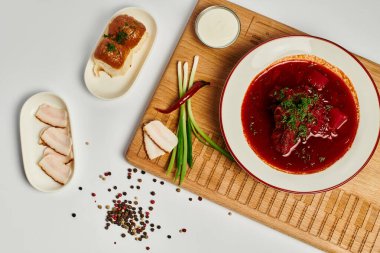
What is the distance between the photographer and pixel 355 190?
165 inches

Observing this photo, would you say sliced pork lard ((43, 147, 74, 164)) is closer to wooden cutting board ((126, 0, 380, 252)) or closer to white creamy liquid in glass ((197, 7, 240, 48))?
wooden cutting board ((126, 0, 380, 252))

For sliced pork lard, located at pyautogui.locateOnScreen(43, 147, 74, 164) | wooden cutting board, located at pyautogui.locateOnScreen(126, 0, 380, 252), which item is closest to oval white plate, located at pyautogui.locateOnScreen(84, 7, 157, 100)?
wooden cutting board, located at pyautogui.locateOnScreen(126, 0, 380, 252)

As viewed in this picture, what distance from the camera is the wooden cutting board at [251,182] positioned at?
4.18 m

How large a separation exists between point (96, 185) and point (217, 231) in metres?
1.15

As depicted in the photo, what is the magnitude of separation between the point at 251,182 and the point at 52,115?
6.02 ft

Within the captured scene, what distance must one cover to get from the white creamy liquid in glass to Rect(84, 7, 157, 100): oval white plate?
46cm

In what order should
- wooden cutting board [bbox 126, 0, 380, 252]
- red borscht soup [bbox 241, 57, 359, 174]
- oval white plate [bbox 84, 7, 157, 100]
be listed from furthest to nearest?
1. oval white plate [bbox 84, 7, 157, 100]
2. wooden cutting board [bbox 126, 0, 380, 252]
3. red borscht soup [bbox 241, 57, 359, 174]

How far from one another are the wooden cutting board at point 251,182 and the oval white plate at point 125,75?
0.91ft

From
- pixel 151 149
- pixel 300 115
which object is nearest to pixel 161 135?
pixel 151 149

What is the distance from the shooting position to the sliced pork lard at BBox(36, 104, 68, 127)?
14.5ft

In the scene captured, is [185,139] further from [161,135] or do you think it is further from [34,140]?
[34,140]

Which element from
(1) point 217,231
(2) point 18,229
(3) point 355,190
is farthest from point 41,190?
(3) point 355,190

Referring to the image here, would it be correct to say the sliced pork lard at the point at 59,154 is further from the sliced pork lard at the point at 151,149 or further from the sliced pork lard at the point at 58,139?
the sliced pork lard at the point at 151,149

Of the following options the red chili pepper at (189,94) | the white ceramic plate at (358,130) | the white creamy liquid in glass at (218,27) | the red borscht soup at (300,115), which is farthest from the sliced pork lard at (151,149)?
the white creamy liquid in glass at (218,27)
